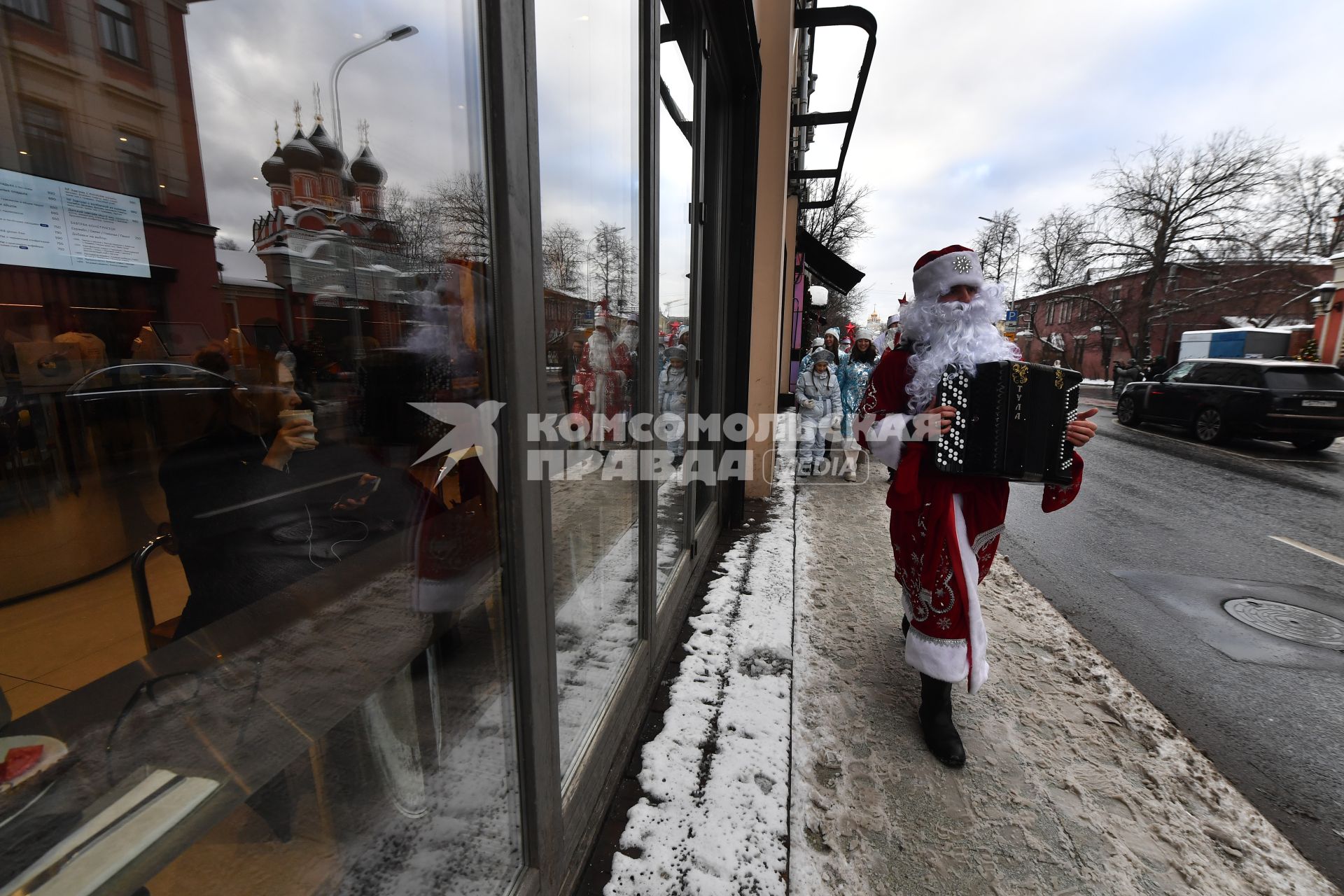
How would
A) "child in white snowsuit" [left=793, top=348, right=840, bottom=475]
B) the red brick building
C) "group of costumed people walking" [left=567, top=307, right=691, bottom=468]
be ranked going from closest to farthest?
"group of costumed people walking" [left=567, top=307, right=691, bottom=468] → "child in white snowsuit" [left=793, top=348, right=840, bottom=475] → the red brick building

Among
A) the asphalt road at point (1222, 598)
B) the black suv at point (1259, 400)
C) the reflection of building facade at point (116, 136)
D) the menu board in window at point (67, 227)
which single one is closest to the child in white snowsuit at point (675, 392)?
the reflection of building facade at point (116, 136)

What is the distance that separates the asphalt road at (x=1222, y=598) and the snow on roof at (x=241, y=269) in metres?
3.84

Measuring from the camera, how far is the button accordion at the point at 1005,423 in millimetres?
2061

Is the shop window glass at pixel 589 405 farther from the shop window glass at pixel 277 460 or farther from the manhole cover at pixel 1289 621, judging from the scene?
the manhole cover at pixel 1289 621

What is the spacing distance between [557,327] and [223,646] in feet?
3.99

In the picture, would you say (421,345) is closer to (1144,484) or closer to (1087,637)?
(1087,637)

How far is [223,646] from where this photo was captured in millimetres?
1434

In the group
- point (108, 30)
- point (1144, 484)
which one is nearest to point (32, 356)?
point (108, 30)

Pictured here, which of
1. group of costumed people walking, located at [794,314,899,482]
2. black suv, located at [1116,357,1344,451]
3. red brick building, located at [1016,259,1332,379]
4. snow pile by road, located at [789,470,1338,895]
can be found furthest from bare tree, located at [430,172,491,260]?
red brick building, located at [1016,259,1332,379]

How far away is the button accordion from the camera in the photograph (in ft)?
6.76

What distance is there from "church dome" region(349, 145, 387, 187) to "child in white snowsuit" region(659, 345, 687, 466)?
1706mm

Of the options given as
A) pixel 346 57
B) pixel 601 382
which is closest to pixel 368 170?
pixel 346 57

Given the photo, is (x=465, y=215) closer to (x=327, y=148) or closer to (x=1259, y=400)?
(x=327, y=148)

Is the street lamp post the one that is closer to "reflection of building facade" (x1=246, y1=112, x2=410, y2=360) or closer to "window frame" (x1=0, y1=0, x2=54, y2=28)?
"reflection of building facade" (x1=246, y1=112, x2=410, y2=360)
